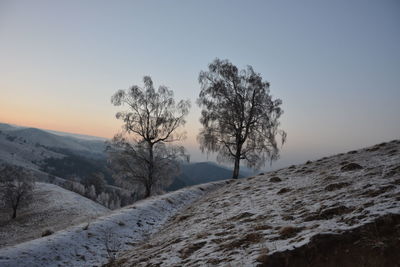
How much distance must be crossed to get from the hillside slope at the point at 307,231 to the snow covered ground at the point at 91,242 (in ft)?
5.45

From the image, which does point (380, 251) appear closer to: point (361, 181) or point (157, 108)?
point (361, 181)

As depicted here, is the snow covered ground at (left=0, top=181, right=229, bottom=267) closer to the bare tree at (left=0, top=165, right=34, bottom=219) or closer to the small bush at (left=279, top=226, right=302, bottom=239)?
the small bush at (left=279, top=226, right=302, bottom=239)

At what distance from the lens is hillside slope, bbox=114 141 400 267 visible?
4.49 meters

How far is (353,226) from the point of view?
5.01 meters

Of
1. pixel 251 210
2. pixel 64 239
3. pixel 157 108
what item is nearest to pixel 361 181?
pixel 251 210

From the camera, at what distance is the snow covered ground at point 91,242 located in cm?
808

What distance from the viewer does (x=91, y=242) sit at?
9836 mm

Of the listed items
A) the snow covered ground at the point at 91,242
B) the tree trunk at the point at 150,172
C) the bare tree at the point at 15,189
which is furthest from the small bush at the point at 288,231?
the bare tree at the point at 15,189

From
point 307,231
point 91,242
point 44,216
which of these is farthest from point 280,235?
point 44,216

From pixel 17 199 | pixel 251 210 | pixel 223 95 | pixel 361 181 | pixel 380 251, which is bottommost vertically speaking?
pixel 17 199

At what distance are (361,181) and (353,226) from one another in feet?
13.0

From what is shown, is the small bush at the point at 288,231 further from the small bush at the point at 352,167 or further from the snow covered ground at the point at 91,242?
the small bush at the point at 352,167

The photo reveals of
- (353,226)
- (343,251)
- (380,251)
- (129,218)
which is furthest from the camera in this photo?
(129,218)

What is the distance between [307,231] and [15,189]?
180 feet
